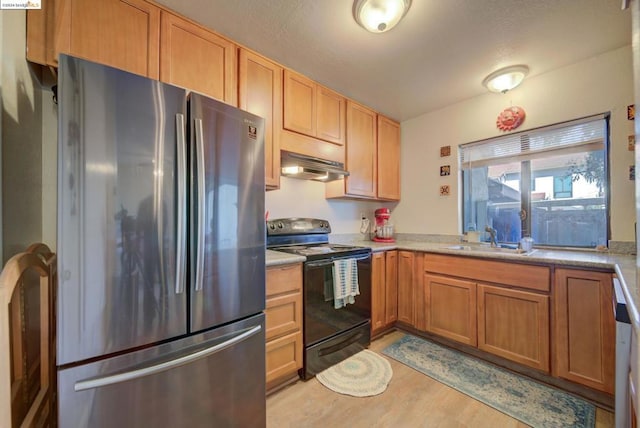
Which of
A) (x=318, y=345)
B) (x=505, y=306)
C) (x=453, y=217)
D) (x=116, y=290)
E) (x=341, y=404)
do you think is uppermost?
(x=453, y=217)

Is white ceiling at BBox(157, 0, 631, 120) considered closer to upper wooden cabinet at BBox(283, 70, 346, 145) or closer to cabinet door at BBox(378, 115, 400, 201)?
upper wooden cabinet at BBox(283, 70, 346, 145)

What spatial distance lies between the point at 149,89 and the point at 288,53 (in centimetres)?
127

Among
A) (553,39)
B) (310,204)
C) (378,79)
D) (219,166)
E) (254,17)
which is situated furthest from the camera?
(310,204)

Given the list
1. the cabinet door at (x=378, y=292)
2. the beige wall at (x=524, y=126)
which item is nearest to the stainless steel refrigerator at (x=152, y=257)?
the cabinet door at (x=378, y=292)

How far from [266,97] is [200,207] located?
1.25 metres

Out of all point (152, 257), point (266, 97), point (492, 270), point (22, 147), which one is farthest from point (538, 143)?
point (22, 147)

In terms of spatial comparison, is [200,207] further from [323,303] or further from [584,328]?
[584,328]

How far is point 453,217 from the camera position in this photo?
2.87m

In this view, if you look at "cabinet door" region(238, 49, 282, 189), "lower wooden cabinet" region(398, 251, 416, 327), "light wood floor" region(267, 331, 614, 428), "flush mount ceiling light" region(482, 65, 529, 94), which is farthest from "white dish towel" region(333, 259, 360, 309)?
"flush mount ceiling light" region(482, 65, 529, 94)

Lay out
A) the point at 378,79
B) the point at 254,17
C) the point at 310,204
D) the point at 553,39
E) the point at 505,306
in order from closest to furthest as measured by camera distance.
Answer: the point at 254,17 < the point at 553,39 < the point at 505,306 < the point at 378,79 < the point at 310,204

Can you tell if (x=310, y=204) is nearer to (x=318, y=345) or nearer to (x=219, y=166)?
(x=318, y=345)

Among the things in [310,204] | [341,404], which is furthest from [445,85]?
[341,404]

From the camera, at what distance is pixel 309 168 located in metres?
2.29

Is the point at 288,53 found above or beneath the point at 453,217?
above
